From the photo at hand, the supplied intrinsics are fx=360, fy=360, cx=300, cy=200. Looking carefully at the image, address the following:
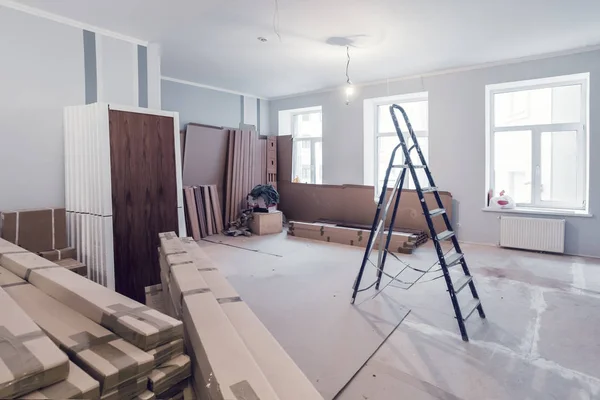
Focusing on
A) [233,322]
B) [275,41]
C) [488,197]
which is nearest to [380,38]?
[275,41]

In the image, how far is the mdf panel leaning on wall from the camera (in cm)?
340

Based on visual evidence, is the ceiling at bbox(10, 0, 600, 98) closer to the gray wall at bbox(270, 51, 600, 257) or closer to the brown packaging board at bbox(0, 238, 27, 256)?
the gray wall at bbox(270, 51, 600, 257)

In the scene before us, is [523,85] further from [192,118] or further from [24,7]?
[24,7]

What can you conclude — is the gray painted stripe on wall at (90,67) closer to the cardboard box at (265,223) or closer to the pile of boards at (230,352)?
the pile of boards at (230,352)

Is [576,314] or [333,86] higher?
[333,86]

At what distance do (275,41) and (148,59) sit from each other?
5.41 ft

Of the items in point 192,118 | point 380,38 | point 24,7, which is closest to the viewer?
point 24,7

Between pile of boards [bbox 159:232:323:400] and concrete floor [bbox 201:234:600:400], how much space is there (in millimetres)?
839

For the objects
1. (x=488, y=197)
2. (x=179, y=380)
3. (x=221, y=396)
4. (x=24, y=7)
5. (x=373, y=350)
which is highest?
(x=24, y=7)

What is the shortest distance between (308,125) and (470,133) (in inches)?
144

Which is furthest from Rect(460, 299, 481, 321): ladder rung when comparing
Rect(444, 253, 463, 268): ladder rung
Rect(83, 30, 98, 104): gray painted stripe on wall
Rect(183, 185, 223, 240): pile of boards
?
Rect(183, 185, 223, 240): pile of boards

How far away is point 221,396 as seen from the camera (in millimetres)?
1062

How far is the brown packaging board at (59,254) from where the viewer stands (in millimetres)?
3312

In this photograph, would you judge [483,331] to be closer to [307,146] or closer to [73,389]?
[73,389]
